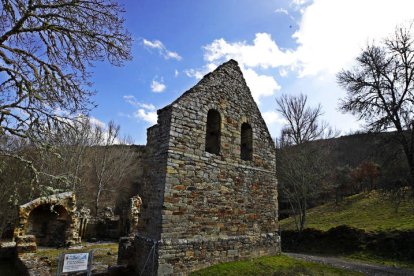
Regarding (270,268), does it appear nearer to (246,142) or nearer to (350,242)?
(246,142)

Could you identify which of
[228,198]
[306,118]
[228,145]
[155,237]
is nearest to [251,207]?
[228,198]

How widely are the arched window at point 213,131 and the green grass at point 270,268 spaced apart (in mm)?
3544

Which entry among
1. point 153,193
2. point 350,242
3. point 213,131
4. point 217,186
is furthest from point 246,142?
point 350,242

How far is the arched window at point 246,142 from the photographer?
10289mm

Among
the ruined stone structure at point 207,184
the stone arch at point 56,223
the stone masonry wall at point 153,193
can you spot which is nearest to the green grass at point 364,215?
the ruined stone structure at point 207,184

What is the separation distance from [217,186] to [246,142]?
105 inches

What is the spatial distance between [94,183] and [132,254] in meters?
25.3

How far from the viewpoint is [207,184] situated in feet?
27.1

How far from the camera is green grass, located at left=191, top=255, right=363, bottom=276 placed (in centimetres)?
764

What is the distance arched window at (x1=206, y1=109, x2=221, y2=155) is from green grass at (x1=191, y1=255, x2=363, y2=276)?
354 centimetres

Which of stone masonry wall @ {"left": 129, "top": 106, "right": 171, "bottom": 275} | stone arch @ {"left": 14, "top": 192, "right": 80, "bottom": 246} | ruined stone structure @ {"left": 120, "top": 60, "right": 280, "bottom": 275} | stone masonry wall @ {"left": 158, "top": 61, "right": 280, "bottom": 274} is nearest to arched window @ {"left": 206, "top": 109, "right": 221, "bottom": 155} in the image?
ruined stone structure @ {"left": 120, "top": 60, "right": 280, "bottom": 275}

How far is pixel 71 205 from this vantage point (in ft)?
56.4

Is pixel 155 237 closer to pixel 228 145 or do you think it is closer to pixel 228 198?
pixel 228 198

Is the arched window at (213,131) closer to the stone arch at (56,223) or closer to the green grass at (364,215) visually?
the green grass at (364,215)
